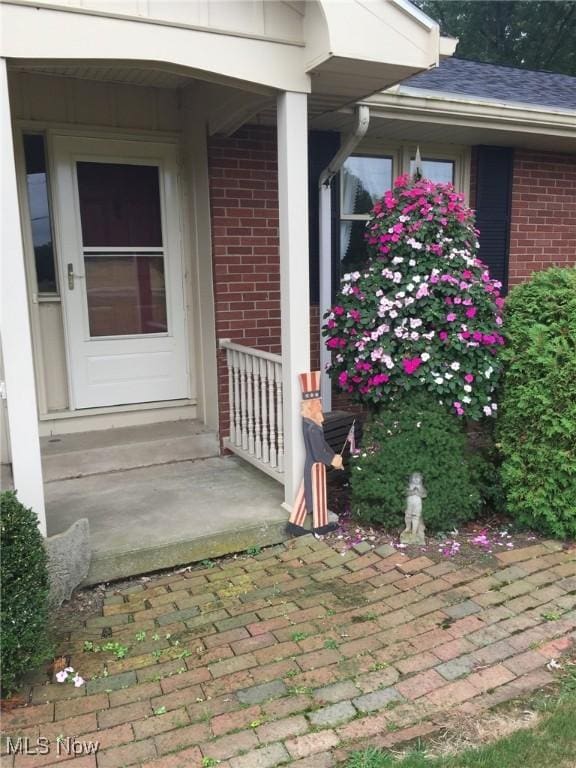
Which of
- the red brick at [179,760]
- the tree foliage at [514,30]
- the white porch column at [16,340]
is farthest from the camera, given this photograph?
the tree foliage at [514,30]

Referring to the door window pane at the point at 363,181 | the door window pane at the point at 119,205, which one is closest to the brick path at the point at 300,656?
Result: the door window pane at the point at 119,205

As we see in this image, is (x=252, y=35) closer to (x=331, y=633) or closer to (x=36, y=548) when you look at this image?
(x=36, y=548)

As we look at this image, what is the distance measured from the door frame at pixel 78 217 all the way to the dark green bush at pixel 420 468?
80.4 inches

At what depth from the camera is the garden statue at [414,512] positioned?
356 cm

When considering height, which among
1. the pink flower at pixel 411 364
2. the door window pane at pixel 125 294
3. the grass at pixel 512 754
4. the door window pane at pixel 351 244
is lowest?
the grass at pixel 512 754

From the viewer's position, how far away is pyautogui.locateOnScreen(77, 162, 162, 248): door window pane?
465 cm

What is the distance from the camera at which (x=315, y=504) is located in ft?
12.0

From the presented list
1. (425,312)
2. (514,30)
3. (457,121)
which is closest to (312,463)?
(425,312)

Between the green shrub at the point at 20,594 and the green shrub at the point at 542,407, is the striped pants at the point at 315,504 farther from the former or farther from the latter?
the green shrub at the point at 20,594

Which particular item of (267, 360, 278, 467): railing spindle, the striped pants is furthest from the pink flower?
(267, 360, 278, 467): railing spindle

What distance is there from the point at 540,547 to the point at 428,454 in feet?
2.69

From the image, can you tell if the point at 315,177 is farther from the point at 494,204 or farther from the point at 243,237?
the point at 494,204

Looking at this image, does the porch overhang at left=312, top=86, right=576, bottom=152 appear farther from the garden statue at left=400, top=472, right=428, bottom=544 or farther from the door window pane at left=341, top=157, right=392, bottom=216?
the garden statue at left=400, top=472, right=428, bottom=544

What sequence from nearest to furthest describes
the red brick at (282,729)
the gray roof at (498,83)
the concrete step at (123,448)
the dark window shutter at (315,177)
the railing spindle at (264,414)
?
the red brick at (282,729), the railing spindle at (264,414), the concrete step at (123,448), the dark window shutter at (315,177), the gray roof at (498,83)
